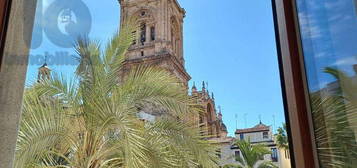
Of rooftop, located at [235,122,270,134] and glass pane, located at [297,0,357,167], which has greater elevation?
rooftop, located at [235,122,270,134]

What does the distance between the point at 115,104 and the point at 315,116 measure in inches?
94.9

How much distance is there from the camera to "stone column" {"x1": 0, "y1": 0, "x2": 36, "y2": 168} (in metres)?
1.13

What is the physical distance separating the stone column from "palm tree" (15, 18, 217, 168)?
1497 mm

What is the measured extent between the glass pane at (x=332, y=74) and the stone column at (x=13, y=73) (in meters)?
1.01

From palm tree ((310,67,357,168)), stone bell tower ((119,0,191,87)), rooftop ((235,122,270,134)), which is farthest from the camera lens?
stone bell tower ((119,0,191,87))

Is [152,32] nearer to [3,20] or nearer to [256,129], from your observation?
[256,129]

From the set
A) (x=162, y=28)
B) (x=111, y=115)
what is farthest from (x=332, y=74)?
(x=162, y=28)

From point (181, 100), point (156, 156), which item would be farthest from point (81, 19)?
point (156, 156)

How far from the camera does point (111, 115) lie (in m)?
2.78

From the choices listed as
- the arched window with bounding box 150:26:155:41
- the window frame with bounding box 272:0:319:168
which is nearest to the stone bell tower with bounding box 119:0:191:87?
the arched window with bounding box 150:26:155:41

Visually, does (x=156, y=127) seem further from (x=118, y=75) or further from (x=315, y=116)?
(x=315, y=116)

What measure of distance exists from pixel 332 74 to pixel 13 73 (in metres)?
1.11

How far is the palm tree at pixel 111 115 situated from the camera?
9.48ft

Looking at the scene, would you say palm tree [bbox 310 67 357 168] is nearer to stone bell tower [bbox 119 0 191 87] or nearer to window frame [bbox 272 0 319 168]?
window frame [bbox 272 0 319 168]
